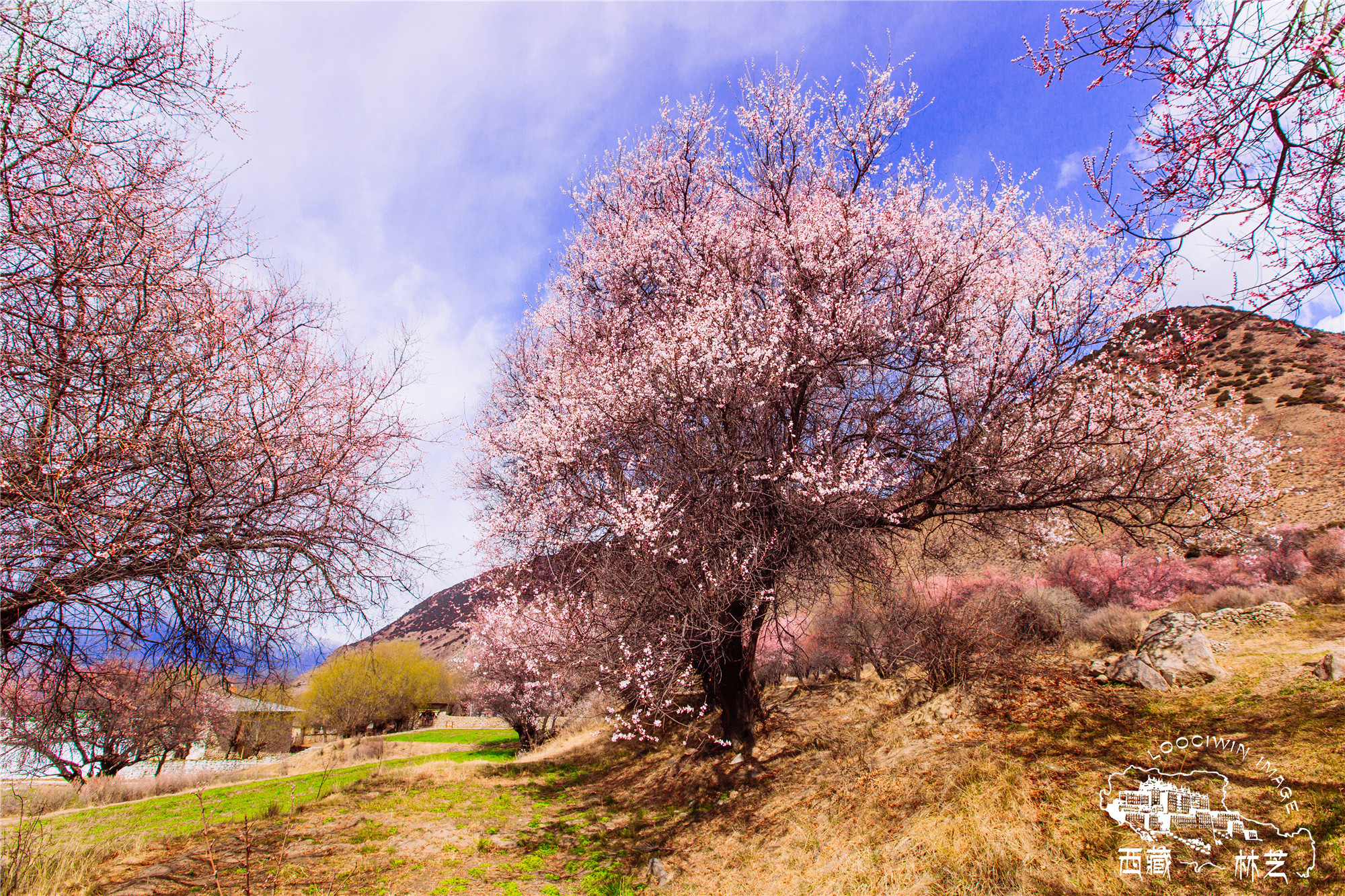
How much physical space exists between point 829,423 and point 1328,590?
10.8 m

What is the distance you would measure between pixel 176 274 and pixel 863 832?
31.6ft

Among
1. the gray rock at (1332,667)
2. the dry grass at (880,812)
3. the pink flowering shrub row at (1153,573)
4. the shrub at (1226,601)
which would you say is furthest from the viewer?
the pink flowering shrub row at (1153,573)

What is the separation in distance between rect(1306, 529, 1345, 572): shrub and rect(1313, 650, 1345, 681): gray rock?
10.2 metres

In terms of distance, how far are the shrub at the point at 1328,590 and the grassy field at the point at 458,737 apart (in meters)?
33.2

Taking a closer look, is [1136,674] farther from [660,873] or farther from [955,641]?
[660,873]

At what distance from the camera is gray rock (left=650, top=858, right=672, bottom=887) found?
22.6 ft

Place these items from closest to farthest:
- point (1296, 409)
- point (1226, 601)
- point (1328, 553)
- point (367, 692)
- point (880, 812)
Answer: point (880, 812) → point (1226, 601) → point (1328, 553) → point (1296, 409) → point (367, 692)

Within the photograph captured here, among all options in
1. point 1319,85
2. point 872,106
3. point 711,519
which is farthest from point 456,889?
point 872,106

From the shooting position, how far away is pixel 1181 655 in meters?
7.30

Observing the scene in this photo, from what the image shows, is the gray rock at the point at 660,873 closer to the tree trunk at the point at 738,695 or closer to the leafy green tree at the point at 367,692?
the tree trunk at the point at 738,695

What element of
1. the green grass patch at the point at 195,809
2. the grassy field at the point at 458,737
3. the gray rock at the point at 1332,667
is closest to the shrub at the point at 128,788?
the green grass patch at the point at 195,809

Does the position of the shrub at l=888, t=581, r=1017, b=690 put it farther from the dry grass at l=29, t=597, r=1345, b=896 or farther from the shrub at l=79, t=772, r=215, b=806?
the shrub at l=79, t=772, r=215, b=806

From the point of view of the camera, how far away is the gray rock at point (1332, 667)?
590 centimetres

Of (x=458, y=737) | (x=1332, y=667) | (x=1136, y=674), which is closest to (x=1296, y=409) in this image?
(x=1136, y=674)
